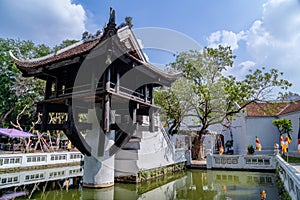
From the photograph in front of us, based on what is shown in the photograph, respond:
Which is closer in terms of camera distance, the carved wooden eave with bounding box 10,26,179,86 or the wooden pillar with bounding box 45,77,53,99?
the carved wooden eave with bounding box 10,26,179,86

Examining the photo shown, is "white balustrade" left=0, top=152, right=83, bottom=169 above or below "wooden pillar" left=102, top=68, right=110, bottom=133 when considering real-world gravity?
below

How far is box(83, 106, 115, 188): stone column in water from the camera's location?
6.85 m

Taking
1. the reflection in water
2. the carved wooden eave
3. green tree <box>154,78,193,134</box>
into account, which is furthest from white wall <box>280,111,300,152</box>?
the carved wooden eave

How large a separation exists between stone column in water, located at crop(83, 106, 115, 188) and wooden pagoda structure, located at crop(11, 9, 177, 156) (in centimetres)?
26

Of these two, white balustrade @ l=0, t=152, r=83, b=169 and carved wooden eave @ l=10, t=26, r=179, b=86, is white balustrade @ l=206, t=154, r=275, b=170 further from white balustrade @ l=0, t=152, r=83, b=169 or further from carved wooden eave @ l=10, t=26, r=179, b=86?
white balustrade @ l=0, t=152, r=83, b=169

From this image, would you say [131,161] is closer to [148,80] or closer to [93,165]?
[93,165]

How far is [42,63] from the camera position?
6.55 m

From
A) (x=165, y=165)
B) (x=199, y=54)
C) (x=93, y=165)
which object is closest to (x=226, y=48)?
(x=199, y=54)

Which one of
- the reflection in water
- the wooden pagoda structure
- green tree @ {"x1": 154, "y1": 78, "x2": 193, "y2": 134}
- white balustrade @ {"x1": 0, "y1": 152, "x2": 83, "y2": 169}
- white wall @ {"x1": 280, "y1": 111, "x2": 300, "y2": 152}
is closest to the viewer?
the wooden pagoda structure

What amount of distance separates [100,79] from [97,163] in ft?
9.11

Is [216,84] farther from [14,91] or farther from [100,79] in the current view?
[14,91]

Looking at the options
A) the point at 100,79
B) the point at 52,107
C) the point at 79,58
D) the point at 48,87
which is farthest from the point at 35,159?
the point at 79,58

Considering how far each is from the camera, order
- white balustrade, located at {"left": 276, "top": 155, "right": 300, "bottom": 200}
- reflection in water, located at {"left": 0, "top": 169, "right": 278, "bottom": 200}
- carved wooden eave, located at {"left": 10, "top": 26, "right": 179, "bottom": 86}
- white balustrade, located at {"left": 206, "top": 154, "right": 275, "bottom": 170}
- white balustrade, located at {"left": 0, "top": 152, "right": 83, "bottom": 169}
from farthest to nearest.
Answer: white balustrade, located at {"left": 206, "top": 154, "right": 275, "bottom": 170}
white balustrade, located at {"left": 0, "top": 152, "right": 83, "bottom": 169}
reflection in water, located at {"left": 0, "top": 169, "right": 278, "bottom": 200}
carved wooden eave, located at {"left": 10, "top": 26, "right": 179, "bottom": 86}
white balustrade, located at {"left": 276, "top": 155, "right": 300, "bottom": 200}

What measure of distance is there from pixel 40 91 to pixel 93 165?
13.1 metres
